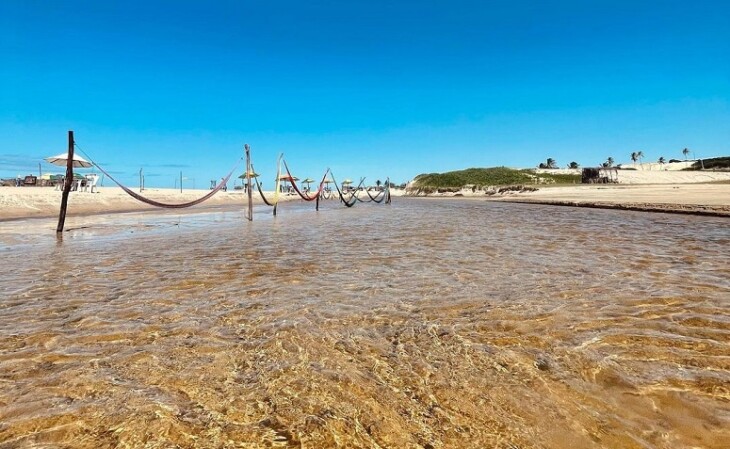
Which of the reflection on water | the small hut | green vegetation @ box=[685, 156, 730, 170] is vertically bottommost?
the reflection on water

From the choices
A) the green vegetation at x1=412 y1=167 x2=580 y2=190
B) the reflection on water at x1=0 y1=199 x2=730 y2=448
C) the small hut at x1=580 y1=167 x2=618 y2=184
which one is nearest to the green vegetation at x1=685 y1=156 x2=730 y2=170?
the green vegetation at x1=412 y1=167 x2=580 y2=190

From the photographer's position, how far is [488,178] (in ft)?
251

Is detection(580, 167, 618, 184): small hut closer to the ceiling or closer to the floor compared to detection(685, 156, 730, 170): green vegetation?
closer to the floor

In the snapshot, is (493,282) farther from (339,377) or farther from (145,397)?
(145,397)

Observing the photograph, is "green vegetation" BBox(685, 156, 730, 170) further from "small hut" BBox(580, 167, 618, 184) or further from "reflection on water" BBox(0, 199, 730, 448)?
"reflection on water" BBox(0, 199, 730, 448)

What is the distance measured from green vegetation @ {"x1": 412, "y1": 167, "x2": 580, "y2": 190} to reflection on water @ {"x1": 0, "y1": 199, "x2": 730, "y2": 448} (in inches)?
2640

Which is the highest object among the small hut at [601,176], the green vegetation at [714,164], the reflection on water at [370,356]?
the green vegetation at [714,164]

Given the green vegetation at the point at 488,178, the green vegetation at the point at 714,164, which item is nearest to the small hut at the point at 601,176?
the green vegetation at the point at 488,178

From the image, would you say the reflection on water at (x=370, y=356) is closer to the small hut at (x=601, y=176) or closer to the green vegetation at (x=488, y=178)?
the small hut at (x=601, y=176)

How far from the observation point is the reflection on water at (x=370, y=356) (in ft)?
6.37

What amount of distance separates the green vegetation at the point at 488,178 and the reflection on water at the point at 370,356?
67064mm

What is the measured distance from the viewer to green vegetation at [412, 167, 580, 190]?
71275 millimetres

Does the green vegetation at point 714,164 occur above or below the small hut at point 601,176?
above

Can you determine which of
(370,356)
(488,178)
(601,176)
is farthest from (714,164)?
(370,356)
